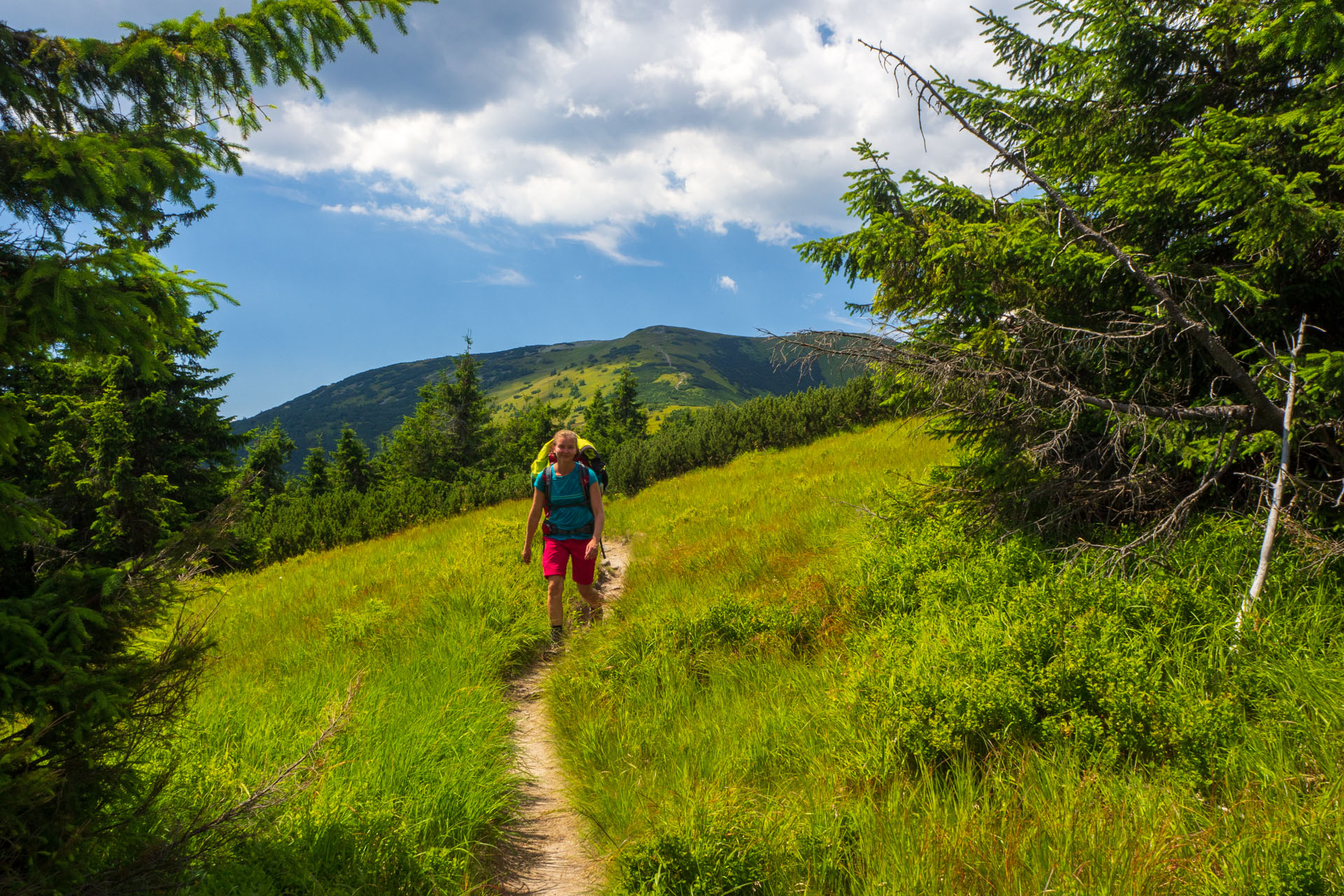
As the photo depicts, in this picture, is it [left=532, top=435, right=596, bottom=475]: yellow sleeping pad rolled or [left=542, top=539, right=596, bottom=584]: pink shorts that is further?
[left=532, top=435, right=596, bottom=475]: yellow sleeping pad rolled

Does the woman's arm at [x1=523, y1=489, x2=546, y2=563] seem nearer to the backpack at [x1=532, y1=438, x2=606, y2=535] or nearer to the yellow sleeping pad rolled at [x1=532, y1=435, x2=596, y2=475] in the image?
the backpack at [x1=532, y1=438, x2=606, y2=535]

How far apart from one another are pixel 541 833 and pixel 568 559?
129 inches

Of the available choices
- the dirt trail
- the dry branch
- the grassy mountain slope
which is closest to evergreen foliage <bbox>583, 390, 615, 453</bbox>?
the grassy mountain slope

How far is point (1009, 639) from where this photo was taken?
144 inches

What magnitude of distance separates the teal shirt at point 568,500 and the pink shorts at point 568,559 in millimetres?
67

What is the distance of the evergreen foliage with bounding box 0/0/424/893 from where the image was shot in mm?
2031

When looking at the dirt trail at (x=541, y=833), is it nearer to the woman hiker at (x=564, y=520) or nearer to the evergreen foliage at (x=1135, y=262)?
the woman hiker at (x=564, y=520)

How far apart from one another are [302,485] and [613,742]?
2113 inches

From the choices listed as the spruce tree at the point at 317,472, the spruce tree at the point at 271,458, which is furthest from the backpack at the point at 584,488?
the spruce tree at the point at 317,472

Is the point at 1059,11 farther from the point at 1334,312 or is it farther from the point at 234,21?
the point at 234,21

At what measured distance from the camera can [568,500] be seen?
654 centimetres

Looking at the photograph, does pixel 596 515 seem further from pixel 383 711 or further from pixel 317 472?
pixel 317 472

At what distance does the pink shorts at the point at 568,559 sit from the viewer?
6.49 metres

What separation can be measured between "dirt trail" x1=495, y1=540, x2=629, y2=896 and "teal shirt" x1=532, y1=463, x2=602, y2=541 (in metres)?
1.92
